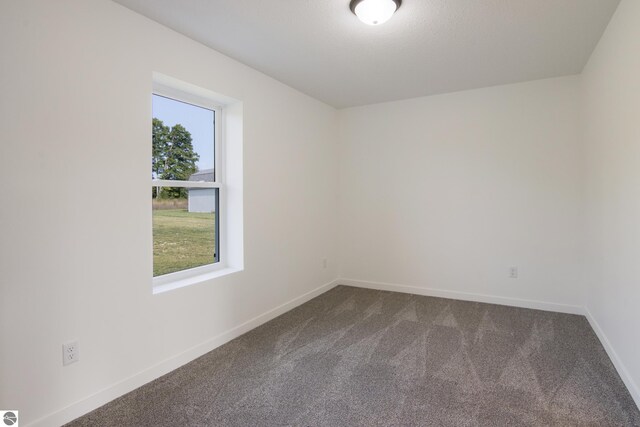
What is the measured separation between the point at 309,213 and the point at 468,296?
6.91 ft

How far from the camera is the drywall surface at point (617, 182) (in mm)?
1976

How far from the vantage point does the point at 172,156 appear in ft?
8.77

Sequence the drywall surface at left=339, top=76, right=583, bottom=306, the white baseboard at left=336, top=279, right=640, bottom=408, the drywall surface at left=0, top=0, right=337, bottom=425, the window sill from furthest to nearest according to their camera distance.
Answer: the drywall surface at left=339, top=76, right=583, bottom=306 < the window sill < the white baseboard at left=336, top=279, right=640, bottom=408 < the drywall surface at left=0, top=0, right=337, bottom=425

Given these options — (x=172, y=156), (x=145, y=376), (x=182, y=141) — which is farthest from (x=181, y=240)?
(x=145, y=376)

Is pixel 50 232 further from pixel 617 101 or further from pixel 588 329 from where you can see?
pixel 588 329

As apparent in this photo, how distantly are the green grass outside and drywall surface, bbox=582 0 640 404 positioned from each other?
304 centimetres

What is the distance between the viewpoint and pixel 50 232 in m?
1.77

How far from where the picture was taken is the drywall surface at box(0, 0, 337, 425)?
5.42 feet

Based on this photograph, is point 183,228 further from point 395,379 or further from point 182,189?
point 395,379

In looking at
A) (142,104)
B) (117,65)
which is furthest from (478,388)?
(117,65)

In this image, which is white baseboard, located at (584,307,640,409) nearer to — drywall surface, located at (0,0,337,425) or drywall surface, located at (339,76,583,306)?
drywall surface, located at (339,76,583,306)

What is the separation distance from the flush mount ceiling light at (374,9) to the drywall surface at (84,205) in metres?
1.28

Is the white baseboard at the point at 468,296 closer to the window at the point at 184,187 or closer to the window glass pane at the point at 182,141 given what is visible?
the window at the point at 184,187

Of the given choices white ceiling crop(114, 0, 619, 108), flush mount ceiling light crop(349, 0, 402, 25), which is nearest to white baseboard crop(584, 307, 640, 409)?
white ceiling crop(114, 0, 619, 108)
